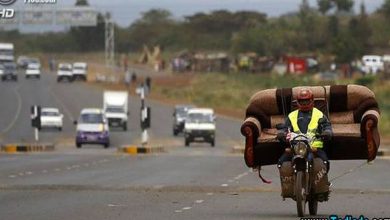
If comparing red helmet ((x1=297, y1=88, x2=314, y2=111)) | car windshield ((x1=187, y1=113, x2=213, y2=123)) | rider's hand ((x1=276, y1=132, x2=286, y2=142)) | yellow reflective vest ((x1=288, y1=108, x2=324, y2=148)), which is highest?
red helmet ((x1=297, y1=88, x2=314, y2=111))

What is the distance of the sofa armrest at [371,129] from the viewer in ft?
55.2

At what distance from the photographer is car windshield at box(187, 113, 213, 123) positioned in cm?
5881

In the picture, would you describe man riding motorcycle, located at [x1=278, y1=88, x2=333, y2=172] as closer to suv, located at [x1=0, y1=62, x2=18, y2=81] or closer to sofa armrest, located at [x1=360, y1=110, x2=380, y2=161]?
sofa armrest, located at [x1=360, y1=110, x2=380, y2=161]

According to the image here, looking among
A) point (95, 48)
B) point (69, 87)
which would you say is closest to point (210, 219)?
point (69, 87)

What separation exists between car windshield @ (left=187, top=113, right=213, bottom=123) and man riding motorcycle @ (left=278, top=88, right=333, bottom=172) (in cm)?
4244

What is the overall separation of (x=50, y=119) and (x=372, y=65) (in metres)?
43.7

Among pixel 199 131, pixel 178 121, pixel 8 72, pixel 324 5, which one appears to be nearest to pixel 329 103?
pixel 199 131

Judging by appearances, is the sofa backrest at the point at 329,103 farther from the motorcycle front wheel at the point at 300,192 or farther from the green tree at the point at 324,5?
the green tree at the point at 324,5

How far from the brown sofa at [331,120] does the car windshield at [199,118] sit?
4124 centimetres

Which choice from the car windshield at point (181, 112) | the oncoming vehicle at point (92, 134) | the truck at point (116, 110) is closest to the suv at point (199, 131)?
the oncoming vehicle at point (92, 134)

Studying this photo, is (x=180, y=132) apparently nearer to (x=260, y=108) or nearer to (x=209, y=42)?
(x=260, y=108)

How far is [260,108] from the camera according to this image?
17.4 metres

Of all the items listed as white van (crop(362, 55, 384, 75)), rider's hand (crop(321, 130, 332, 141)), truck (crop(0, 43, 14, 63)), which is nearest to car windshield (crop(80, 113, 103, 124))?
rider's hand (crop(321, 130, 332, 141))

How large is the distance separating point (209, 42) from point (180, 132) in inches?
4030
